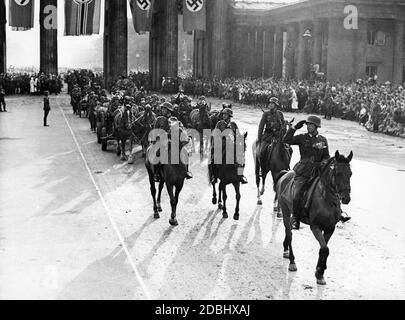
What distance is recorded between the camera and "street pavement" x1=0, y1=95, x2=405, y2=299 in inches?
310

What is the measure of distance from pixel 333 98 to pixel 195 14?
10304 mm

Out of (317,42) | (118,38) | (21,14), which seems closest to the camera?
(21,14)

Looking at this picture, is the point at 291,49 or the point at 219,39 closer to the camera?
the point at 291,49

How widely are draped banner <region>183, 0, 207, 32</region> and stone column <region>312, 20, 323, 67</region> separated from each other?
1186cm

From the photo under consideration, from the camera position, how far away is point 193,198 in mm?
13406

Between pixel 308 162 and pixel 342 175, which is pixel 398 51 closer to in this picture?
pixel 308 162

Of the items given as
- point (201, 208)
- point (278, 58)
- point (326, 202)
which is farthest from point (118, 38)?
point (326, 202)

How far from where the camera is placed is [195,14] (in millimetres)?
38500

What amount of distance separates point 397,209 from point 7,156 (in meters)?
11.5

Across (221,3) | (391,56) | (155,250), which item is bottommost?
(155,250)

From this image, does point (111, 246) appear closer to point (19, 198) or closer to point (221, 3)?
point (19, 198)

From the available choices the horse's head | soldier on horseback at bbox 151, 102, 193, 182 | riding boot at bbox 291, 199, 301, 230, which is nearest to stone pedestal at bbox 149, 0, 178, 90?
soldier on horseback at bbox 151, 102, 193, 182

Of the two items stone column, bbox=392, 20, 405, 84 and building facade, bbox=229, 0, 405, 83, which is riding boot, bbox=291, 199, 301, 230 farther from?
stone column, bbox=392, 20, 405, 84
